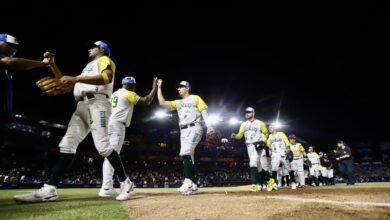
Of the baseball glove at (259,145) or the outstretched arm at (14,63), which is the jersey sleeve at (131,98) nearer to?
the outstretched arm at (14,63)

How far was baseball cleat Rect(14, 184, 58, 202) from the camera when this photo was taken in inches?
150

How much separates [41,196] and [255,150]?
16.8 ft

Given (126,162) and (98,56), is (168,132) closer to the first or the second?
(126,162)

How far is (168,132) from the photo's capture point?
46.3 m

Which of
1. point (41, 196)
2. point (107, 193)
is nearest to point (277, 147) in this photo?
point (107, 193)

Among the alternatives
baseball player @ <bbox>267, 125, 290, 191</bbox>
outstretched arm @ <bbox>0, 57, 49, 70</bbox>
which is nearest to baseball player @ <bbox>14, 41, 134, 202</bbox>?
outstretched arm @ <bbox>0, 57, 49, 70</bbox>

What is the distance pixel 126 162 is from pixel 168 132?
36.9ft

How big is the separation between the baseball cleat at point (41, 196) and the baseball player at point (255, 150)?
186 inches

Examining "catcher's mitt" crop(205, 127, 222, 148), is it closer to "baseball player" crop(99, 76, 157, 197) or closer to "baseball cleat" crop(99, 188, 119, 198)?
"baseball player" crop(99, 76, 157, 197)

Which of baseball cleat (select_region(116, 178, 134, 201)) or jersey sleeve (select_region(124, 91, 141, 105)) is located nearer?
baseball cleat (select_region(116, 178, 134, 201))

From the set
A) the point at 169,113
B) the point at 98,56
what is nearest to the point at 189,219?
the point at 98,56

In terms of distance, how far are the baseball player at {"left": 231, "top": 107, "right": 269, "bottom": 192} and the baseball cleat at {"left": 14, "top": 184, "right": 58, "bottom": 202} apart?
15.5ft

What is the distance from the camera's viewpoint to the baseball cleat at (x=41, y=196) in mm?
3822

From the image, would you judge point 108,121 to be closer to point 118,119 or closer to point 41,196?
point 118,119
